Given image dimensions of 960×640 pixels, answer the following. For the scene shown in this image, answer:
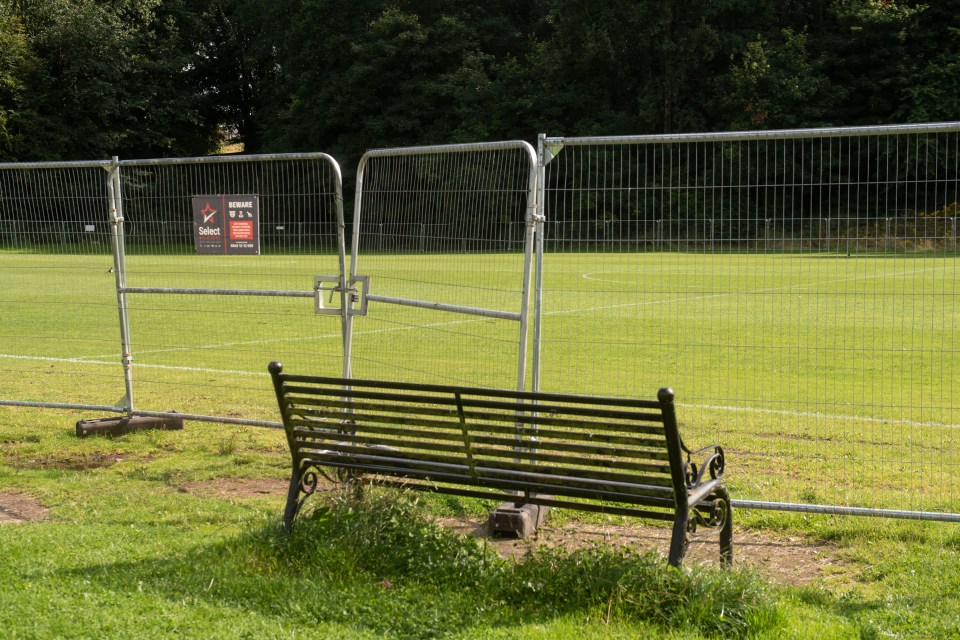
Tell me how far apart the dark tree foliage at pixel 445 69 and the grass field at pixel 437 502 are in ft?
117

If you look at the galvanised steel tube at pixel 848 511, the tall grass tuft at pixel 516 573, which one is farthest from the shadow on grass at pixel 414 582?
the galvanised steel tube at pixel 848 511

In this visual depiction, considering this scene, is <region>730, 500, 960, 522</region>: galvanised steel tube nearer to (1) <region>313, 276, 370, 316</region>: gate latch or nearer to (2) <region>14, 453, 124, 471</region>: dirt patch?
(1) <region>313, 276, 370, 316</region>: gate latch

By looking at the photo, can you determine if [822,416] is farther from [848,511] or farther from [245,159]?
[245,159]

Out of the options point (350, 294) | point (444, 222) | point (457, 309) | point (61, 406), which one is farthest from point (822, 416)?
point (61, 406)

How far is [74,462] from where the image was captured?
7.39 m

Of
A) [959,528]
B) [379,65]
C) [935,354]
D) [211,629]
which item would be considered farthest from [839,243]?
[379,65]

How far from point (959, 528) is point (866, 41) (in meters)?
47.4

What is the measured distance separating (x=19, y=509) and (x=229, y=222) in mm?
2708

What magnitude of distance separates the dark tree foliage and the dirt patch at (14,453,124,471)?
4403 centimetres

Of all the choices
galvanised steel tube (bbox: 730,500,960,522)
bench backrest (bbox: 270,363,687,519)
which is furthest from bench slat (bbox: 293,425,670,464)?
galvanised steel tube (bbox: 730,500,960,522)

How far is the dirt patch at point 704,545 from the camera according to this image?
5.09 meters

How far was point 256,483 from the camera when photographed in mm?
6824

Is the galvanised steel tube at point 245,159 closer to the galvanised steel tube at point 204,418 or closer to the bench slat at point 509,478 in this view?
the galvanised steel tube at point 204,418

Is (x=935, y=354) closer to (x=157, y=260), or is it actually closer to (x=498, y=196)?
(x=498, y=196)
